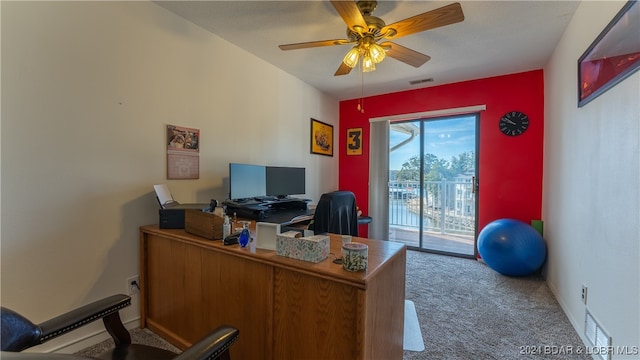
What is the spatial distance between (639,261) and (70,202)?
3.03 meters

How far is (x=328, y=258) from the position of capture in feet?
3.93

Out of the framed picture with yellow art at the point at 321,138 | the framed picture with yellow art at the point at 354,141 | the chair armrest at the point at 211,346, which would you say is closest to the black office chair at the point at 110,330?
the chair armrest at the point at 211,346

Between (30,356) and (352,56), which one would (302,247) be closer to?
(30,356)

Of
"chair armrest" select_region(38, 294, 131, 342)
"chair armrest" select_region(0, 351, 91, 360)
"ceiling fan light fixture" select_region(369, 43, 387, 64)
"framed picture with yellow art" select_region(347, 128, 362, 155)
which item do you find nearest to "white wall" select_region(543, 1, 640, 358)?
"ceiling fan light fixture" select_region(369, 43, 387, 64)

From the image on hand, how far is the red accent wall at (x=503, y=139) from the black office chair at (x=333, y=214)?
2.18 metres

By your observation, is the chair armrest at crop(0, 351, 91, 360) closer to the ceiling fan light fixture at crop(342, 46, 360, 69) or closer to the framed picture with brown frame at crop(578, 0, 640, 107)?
the ceiling fan light fixture at crop(342, 46, 360, 69)

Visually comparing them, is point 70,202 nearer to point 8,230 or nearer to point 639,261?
point 8,230

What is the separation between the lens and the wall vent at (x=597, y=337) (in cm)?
143

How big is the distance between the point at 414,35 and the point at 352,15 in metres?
1.06

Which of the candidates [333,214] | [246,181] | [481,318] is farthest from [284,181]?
[481,318]

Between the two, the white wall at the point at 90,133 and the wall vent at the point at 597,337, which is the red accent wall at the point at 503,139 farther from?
the white wall at the point at 90,133

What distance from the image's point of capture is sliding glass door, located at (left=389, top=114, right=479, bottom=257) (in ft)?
12.0

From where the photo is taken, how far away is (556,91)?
8.36 ft

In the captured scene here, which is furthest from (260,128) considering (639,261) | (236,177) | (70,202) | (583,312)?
(583,312)
